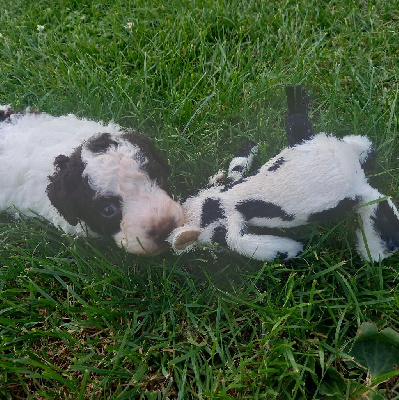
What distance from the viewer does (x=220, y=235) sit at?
202cm

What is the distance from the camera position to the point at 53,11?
4020mm

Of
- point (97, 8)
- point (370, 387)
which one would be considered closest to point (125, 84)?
point (97, 8)

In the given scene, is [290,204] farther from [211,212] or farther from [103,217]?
[103,217]

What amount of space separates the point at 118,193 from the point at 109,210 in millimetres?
94

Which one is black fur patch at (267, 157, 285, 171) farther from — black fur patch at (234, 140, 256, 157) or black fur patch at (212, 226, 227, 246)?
black fur patch at (234, 140, 256, 157)

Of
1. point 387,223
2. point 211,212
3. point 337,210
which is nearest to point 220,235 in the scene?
point 211,212

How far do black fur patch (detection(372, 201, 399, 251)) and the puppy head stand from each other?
0.87 m

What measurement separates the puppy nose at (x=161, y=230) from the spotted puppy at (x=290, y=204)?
0.03 m

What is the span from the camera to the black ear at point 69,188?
2188mm

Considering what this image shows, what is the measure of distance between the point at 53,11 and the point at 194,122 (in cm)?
194

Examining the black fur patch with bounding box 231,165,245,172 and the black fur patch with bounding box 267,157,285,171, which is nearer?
the black fur patch with bounding box 267,157,285,171

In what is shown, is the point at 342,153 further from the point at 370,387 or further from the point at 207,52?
the point at 207,52

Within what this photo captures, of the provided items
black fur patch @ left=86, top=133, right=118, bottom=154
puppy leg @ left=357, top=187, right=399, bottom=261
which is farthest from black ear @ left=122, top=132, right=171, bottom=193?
puppy leg @ left=357, top=187, right=399, bottom=261

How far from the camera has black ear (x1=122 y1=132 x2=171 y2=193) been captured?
228 cm
